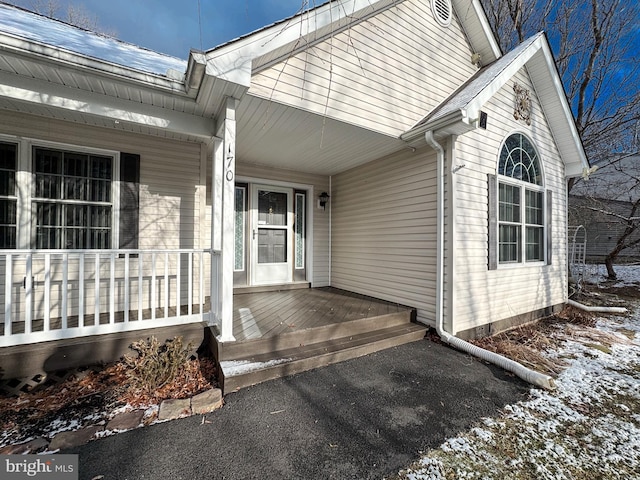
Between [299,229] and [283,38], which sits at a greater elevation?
[283,38]

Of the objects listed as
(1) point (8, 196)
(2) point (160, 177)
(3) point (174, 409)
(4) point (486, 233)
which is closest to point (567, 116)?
(4) point (486, 233)

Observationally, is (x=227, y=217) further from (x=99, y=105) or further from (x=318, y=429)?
(x=318, y=429)

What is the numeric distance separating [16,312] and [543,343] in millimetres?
7042

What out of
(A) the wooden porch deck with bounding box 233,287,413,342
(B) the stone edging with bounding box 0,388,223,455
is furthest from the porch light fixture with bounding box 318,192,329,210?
(B) the stone edging with bounding box 0,388,223,455

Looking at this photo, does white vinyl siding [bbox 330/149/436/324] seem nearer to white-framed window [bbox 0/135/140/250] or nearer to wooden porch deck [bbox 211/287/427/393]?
wooden porch deck [bbox 211/287/427/393]

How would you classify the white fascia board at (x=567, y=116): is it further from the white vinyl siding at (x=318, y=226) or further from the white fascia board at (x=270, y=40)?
the white vinyl siding at (x=318, y=226)

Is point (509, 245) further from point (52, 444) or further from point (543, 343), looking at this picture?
point (52, 444)

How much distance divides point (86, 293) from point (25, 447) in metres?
1.99

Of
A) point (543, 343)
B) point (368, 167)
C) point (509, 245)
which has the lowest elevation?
point (543, 343)

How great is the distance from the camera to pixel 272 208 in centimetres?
585

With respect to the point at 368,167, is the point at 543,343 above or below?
below

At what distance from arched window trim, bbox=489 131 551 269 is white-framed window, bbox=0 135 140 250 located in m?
5.35

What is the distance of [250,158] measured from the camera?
5.16m

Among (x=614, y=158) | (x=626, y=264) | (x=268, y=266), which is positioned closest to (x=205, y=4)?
(x=268, y=266)
